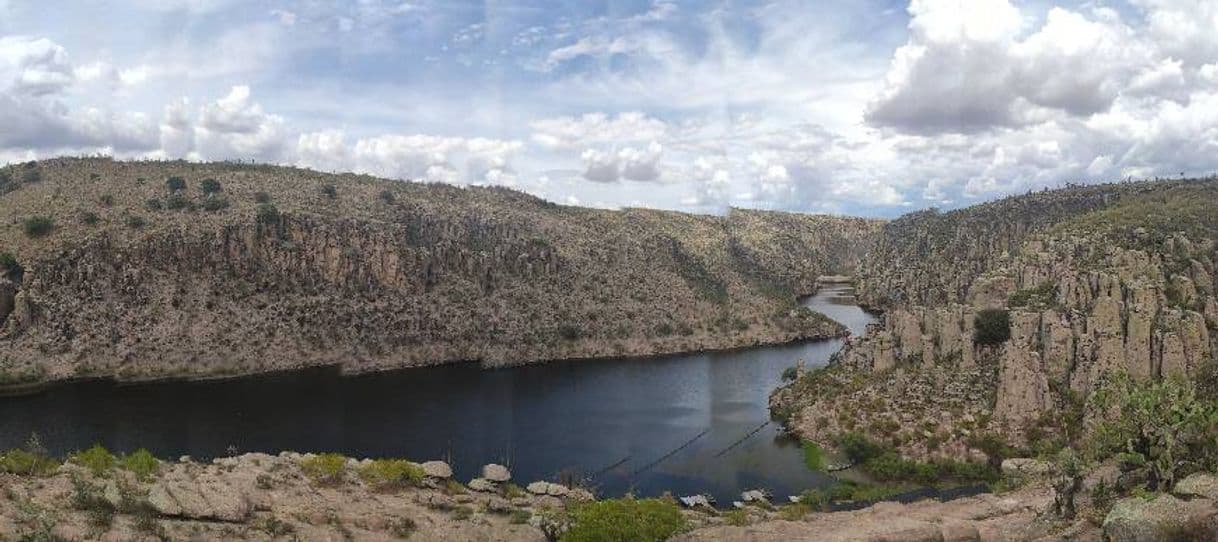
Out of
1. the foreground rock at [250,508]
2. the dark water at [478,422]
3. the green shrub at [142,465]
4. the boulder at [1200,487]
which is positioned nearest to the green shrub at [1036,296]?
the dark water at [478,422]

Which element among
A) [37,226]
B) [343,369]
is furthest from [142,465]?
[37,226]

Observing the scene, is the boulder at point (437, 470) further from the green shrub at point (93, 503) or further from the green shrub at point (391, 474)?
the green shrub at point (93, 503)

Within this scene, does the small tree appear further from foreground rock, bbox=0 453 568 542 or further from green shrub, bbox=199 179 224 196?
foreground rock, bbox=0 453 568 542

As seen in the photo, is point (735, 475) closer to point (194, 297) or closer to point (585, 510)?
point (585, 510)

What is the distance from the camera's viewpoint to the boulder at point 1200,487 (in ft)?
107

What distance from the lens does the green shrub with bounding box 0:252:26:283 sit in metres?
124

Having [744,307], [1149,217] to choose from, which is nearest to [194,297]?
[744,307]

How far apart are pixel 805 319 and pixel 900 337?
259 ft

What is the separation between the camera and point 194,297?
134 metres

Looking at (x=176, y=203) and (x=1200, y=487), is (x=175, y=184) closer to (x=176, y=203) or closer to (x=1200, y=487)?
(x=176, y=203)

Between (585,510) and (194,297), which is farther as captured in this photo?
(194,297)

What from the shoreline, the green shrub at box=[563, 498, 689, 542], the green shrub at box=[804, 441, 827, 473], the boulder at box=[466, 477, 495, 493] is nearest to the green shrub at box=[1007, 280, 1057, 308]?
the green shrub at box=[804, 441, 827, 473]

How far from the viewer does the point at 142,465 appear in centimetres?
5397

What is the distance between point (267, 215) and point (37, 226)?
35467 millimetres
